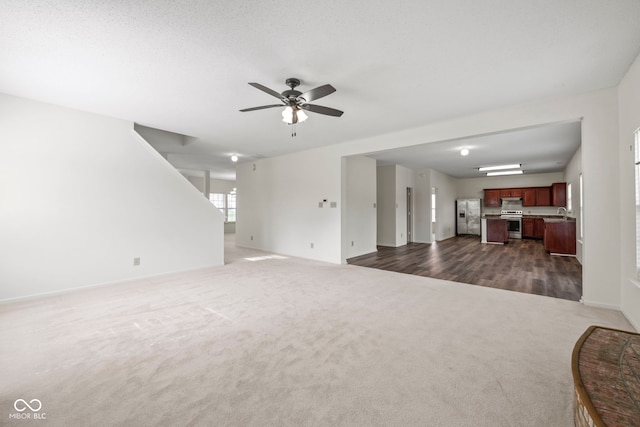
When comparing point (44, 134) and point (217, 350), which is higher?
point (44, 134)

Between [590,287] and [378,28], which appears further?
[590,287]

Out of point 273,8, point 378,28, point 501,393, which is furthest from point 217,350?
point 378,28

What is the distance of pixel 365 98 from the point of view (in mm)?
3338

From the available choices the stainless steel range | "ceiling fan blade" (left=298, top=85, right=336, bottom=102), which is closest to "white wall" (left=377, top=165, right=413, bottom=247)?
the stainless steel range

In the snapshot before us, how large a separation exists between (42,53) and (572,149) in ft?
30.7

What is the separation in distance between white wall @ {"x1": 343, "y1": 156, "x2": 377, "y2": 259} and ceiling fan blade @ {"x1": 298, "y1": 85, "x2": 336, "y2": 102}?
3606 mm

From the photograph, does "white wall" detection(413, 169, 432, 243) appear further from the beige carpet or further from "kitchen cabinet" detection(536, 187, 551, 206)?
the beige carpet

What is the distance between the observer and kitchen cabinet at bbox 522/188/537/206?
10.2m

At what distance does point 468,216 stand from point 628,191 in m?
9.10

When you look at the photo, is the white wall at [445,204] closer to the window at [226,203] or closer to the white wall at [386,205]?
the white wall at [386,205]

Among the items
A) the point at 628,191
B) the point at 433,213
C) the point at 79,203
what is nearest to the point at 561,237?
the point at 433,213

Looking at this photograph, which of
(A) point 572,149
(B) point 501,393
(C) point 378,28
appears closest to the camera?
(B) point 501,393

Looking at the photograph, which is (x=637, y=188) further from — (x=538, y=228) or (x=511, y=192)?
(x=511, y=192)

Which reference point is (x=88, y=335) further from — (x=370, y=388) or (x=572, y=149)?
(x=572, y=149)
